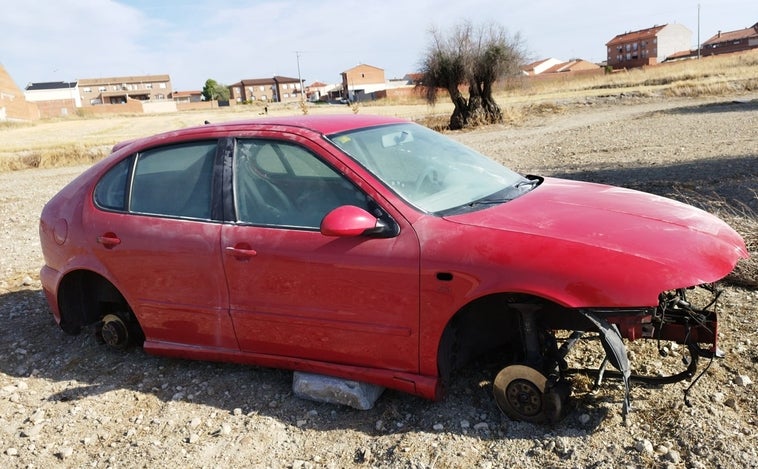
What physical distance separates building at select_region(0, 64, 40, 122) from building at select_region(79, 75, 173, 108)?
4481 centimetres

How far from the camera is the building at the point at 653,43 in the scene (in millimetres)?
107750

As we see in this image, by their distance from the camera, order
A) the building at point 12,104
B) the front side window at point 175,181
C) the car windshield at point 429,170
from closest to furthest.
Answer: the car windshield at point 429,170 < the front side window at point 175,181 < the building at point 12,104

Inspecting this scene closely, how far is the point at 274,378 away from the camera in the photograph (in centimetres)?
404

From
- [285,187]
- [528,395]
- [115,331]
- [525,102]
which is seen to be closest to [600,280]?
[528,395]

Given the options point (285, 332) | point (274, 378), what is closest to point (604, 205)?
point (285, 332)

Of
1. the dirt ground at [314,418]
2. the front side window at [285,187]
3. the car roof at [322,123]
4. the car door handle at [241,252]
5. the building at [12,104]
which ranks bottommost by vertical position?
the dirt ground at [314,418]

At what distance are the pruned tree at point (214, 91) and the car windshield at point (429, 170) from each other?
129 meters

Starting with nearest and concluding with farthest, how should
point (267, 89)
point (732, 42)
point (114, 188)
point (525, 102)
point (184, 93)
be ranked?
1. point (114, 188)
2. point (525, 102)
3. point (732, 42)
4. point (267, 89)
5. point (184, 93)

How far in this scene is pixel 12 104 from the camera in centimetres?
7781

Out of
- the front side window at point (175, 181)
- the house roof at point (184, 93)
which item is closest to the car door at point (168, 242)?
the front side window at point (175, 181)

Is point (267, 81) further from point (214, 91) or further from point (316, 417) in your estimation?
point (316, 417)

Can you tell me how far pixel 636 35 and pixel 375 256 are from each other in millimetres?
122935

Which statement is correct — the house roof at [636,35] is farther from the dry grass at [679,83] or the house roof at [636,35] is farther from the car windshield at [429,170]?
the car windshield at [429,170]

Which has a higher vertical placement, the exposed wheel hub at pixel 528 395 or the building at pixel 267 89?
the building at pixel 267 89
